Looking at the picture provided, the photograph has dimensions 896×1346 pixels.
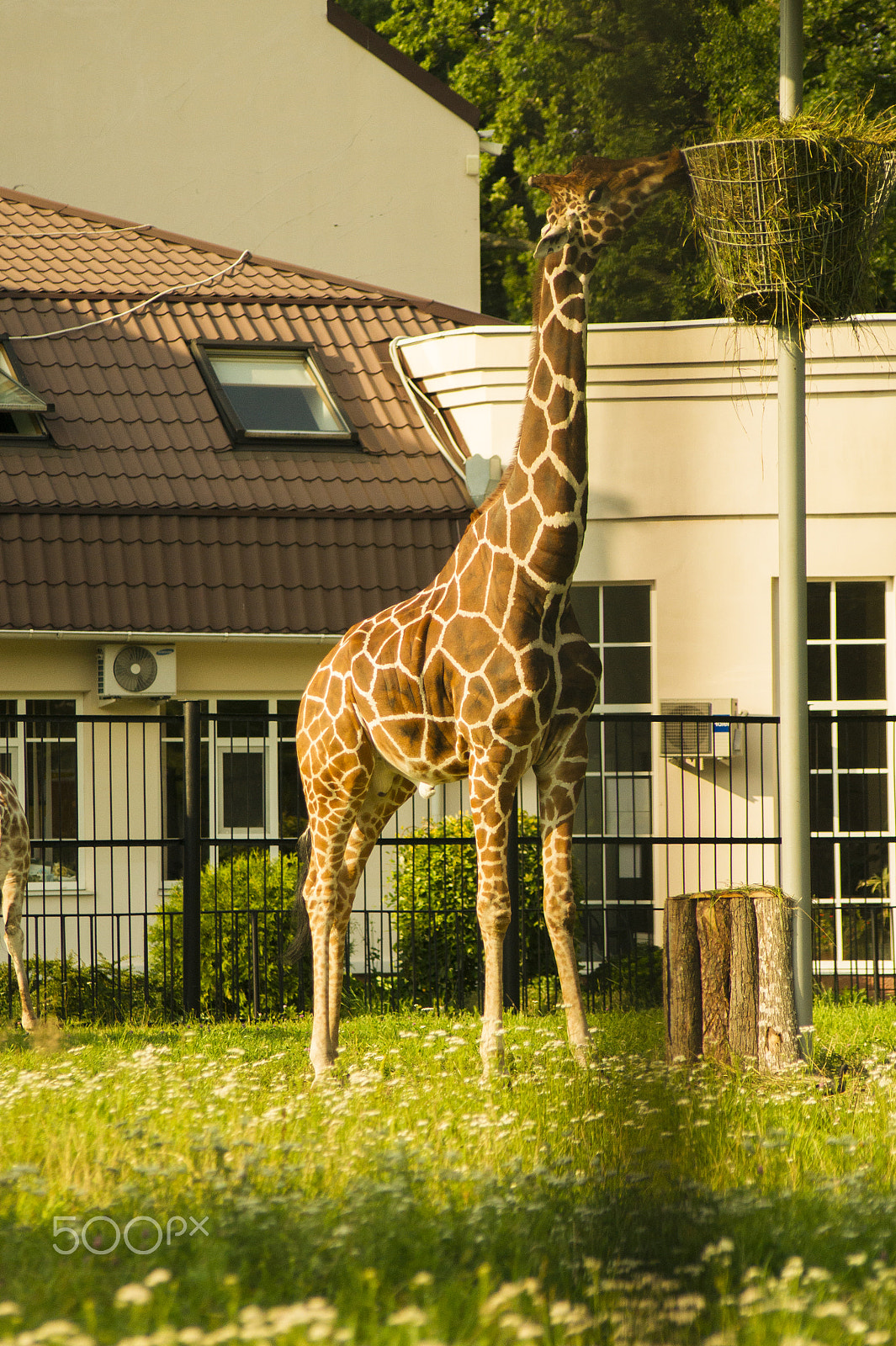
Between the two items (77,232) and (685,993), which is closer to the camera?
(685,993)

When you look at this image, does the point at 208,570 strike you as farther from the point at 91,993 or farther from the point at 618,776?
the point at 618,776

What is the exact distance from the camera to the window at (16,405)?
36.7 ft

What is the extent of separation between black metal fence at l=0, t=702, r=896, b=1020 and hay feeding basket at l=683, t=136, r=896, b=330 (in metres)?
2.63

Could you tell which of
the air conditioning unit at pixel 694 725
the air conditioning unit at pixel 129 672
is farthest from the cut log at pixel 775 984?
the air conditioning unit at pixel 129 672

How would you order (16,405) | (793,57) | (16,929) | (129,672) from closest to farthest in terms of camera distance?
1. (793,57)
2. (16,929)
3. (129,672)
4. (16,405)

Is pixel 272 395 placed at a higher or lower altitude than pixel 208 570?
higher

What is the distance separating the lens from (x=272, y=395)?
1237 cm

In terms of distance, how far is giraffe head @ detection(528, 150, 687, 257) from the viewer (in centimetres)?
186

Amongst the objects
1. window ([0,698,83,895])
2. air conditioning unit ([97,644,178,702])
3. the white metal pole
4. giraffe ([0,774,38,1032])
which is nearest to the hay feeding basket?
the white metal pole

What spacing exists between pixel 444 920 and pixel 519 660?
13.8ft

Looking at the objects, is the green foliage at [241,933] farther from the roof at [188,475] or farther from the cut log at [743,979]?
the cut log at [743,979]

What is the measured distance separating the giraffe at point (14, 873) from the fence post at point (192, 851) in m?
0.93

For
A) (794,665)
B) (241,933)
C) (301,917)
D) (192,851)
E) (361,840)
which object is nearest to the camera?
(794,665)

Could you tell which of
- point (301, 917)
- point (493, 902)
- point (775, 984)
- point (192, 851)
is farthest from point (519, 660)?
point (192, 851)
